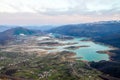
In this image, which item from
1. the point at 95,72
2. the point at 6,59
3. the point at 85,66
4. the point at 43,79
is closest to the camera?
the point at 43,79

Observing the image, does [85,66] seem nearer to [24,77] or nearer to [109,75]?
[109,75]

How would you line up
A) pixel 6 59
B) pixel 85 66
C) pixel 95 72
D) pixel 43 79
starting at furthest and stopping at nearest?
1. pixel 6 59
2. pixel 85 66
3. pixel 95 72
4. pixel 43 79

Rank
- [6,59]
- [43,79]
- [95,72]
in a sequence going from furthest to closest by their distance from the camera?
[6,59] → [95,72] → [43,79]

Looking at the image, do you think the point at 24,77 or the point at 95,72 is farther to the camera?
the point at 95,72

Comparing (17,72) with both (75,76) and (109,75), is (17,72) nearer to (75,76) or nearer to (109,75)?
(75,76)

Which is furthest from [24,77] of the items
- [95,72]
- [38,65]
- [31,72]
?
[95,72]

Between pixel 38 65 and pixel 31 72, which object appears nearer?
pixel 31 72

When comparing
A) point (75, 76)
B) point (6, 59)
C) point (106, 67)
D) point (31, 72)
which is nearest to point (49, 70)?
point (31, 72)

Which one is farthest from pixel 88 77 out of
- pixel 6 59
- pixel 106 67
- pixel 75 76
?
pixel 6 59
